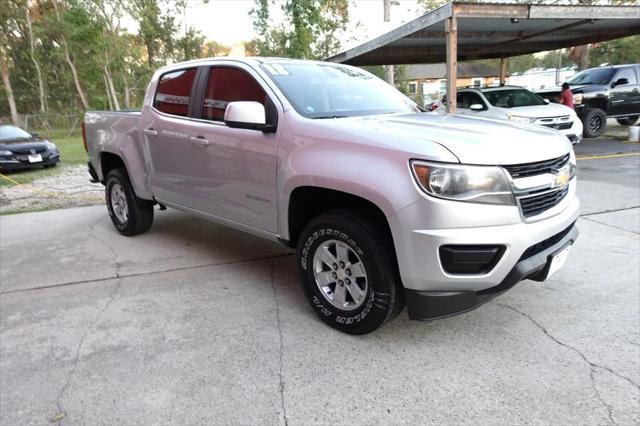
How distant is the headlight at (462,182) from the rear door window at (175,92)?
267 cm

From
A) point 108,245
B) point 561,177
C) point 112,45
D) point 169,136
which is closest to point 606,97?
point 561,177

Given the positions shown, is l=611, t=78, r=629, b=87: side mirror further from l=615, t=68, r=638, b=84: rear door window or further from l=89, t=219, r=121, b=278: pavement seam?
l=89, t=219, r=121, b=278: pavement seam

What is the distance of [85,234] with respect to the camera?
5.81 meters

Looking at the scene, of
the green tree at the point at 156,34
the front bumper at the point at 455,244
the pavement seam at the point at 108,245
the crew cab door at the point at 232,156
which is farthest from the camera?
the green tree at the point at 156,34

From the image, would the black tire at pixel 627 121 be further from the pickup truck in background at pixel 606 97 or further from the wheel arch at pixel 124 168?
the wheel arch at pixel 124 168

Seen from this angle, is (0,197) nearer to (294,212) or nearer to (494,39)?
(294,212)

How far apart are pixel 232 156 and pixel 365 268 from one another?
60.2 inches

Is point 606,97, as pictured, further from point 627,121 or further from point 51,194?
point 51,194

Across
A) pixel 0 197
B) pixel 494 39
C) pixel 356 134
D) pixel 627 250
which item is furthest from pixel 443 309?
pixel 494 39

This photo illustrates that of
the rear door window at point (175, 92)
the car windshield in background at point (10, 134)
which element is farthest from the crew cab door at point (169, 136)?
the car windshield in background at point (10, 134)

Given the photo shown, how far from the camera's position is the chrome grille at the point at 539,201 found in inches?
103

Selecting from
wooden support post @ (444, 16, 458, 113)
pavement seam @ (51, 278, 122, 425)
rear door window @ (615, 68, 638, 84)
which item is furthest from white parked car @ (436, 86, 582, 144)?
pavement seam @ (51, 278, 122, 425)

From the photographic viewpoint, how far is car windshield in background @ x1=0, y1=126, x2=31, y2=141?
12.2 meters

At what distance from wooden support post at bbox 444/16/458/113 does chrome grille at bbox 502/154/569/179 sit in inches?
282
